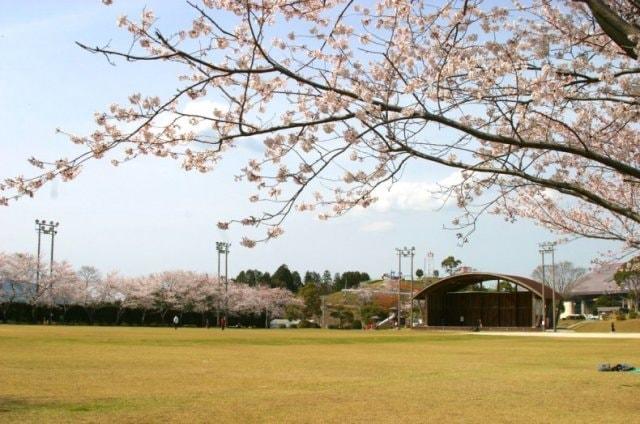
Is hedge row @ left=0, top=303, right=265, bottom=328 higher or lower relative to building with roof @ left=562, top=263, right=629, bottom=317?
lower

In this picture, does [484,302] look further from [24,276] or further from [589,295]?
[24,276]

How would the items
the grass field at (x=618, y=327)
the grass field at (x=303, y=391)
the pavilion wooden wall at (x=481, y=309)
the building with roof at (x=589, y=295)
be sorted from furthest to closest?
the building with roof at (x=589, y=295)
the pavilion wooden wall at (x=481, y=309)
the grass field at (x=618, y=327)
the grass field at (x=303, y=391)

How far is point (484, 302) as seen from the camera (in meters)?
63.8

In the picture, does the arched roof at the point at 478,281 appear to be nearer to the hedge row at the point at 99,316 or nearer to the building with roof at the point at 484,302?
the building with roof at the point at 484,302

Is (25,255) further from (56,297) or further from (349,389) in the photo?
(349,389)

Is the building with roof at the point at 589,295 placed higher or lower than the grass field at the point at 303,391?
higher

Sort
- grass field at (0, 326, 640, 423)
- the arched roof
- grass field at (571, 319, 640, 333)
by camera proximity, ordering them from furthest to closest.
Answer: the arched roof < grass field at (571, 319, 640, 333) < grass field at (0, 326, 640, 423)

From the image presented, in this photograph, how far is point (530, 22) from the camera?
736cm

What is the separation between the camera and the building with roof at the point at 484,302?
59.4 metres

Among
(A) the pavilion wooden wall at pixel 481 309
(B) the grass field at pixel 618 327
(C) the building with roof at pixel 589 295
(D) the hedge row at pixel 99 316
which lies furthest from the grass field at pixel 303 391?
(C) the building with roof at pixel 589 295

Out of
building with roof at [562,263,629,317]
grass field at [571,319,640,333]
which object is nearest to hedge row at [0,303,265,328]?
grass field at [571,319,640,333]

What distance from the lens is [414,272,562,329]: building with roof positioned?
195 feet

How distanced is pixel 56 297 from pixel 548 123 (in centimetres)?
6338

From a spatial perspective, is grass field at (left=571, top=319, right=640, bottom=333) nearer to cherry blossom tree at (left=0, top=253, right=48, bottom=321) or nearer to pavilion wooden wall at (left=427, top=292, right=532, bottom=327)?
pavilion wooden wall at (left=427, top=292, right=532, bottom=327)
